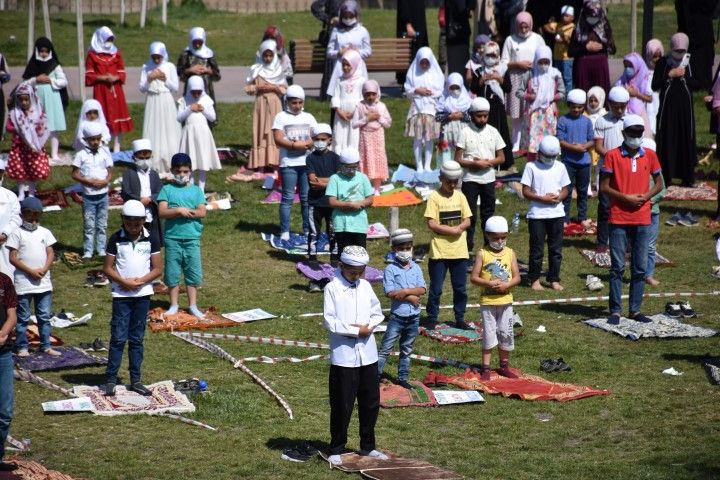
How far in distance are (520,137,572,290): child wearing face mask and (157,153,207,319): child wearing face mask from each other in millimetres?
4109

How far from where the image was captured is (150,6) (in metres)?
38.3

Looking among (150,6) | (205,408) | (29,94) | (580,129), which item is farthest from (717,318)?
(150,6)

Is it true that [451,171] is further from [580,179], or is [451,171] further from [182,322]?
[580,179]

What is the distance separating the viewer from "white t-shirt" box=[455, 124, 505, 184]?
720 inches

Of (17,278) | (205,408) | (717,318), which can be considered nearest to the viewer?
(205,408)

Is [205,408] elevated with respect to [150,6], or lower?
lower

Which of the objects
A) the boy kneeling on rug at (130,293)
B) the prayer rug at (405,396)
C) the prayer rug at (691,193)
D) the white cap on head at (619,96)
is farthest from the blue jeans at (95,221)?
the prayer rug at (691,193)

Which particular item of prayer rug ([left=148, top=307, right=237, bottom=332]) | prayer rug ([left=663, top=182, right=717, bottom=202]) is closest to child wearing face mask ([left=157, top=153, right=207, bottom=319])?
prayer rug ([left=148, top=307, right=237, bottom=332])

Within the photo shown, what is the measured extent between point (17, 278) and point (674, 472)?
22.7ft

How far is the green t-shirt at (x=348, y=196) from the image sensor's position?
17172 millimetres

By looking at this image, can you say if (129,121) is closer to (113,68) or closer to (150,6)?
(113,68)

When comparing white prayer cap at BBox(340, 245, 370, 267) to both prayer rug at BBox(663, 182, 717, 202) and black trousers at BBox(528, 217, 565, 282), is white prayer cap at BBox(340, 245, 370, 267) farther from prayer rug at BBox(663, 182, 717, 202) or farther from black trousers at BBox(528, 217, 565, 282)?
prayer rug at BBox(663, 182, 717, 202)

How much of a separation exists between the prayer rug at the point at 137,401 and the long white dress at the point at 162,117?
31.7ft

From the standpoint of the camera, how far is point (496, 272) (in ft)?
46.9
